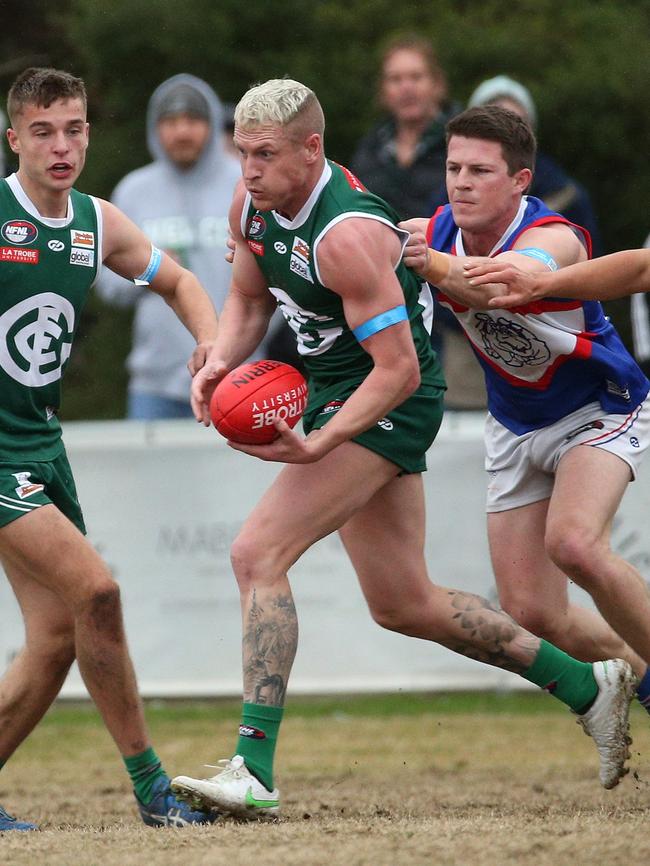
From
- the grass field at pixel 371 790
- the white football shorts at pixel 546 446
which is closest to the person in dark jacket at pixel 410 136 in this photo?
the grass field at pixel 371 790

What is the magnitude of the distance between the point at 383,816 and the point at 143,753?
0.98 m

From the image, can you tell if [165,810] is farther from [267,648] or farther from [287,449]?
[287,449]

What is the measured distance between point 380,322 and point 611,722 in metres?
1.99

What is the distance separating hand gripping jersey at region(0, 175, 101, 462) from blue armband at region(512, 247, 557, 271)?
5.39ft

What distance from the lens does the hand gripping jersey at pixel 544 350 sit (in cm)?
591

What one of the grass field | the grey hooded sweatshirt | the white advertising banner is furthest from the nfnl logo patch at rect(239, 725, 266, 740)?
the grey hooded sweatshirt

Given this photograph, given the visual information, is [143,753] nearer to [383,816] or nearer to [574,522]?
[383,816]

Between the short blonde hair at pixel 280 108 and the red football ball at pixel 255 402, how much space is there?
2.85 ft

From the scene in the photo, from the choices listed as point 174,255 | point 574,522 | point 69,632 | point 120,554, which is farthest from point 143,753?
point 174,255

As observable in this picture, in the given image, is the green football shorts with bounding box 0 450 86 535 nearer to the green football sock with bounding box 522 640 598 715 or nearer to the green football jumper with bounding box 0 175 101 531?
the green football jumper with bounding box 0 175 101 531

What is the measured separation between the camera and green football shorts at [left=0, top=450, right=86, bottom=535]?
5.59 m

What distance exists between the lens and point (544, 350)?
5.95m

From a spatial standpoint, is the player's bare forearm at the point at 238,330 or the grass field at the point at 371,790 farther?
the player's bare forearm at the point at 238,330

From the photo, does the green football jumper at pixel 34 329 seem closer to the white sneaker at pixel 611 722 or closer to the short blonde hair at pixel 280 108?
the short blonde hair at pixel 280 108
